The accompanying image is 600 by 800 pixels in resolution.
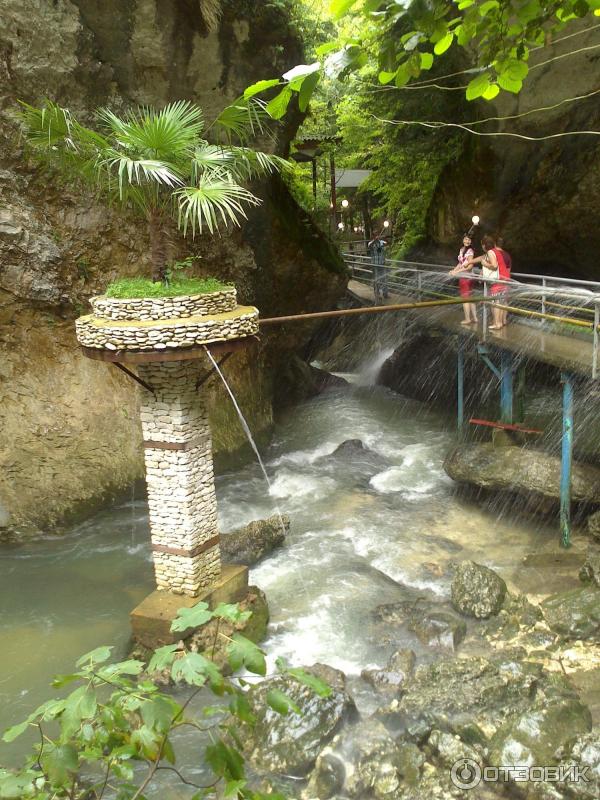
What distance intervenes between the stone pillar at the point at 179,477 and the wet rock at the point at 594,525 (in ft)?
19.5

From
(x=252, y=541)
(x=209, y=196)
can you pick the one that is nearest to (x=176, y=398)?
(x=209, y=196)

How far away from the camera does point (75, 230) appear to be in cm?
1223

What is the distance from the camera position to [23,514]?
39.4 feet

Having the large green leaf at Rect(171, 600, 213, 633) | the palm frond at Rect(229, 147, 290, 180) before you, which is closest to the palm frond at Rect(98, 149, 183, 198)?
the palm frond at Rect(229, 147, 290, 180)

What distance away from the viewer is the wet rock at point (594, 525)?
1033cm

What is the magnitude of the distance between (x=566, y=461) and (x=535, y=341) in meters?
2.30

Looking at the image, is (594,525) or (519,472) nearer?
(594,525)

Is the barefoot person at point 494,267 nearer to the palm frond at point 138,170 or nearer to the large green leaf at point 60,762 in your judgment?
the palm frond at point 138,170

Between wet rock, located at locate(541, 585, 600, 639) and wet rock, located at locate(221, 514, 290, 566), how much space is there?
4387mm

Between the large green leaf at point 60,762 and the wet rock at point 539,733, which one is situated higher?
the large green leaf at point 60,762

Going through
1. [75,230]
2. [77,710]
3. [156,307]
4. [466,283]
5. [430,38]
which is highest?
[75,230]

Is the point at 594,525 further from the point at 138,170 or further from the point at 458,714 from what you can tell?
the point at 138,170

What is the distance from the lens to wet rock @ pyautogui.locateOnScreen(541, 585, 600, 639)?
830 centimetres

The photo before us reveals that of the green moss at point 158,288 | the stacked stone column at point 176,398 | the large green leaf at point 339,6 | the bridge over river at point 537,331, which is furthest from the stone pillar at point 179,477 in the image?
the large green leaf at point 339,6
